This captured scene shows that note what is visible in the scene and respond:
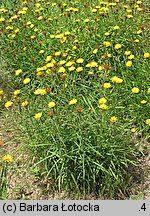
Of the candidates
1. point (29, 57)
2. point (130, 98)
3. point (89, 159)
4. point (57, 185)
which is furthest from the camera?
point (29, 57)

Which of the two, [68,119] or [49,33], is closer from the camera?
[68,119]

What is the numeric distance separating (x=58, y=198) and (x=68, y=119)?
63cm

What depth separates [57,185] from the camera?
325 cm

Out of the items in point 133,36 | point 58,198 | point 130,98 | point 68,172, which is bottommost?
point 58,198

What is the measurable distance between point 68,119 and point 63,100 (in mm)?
400

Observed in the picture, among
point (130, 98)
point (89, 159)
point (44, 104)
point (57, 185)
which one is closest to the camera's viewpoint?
point (89, 159)

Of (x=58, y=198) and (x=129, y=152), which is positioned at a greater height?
(x=129, y=152)

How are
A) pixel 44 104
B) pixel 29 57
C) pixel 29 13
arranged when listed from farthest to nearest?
1. pixel 29 13
2. pixel 29 57
3. pixel 44 104

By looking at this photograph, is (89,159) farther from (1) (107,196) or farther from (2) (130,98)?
(2) (130,98)

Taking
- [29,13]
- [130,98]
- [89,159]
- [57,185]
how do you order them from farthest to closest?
[29,13]
[130,98]
[57,185]
[89,159]

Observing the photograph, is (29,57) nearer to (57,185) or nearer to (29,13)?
(29,13)

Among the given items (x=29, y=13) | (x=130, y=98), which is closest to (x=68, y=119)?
(x=130, y=98)

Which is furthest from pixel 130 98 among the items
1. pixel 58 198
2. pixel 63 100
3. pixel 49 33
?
pixel 49 33

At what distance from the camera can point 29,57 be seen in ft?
14.6
